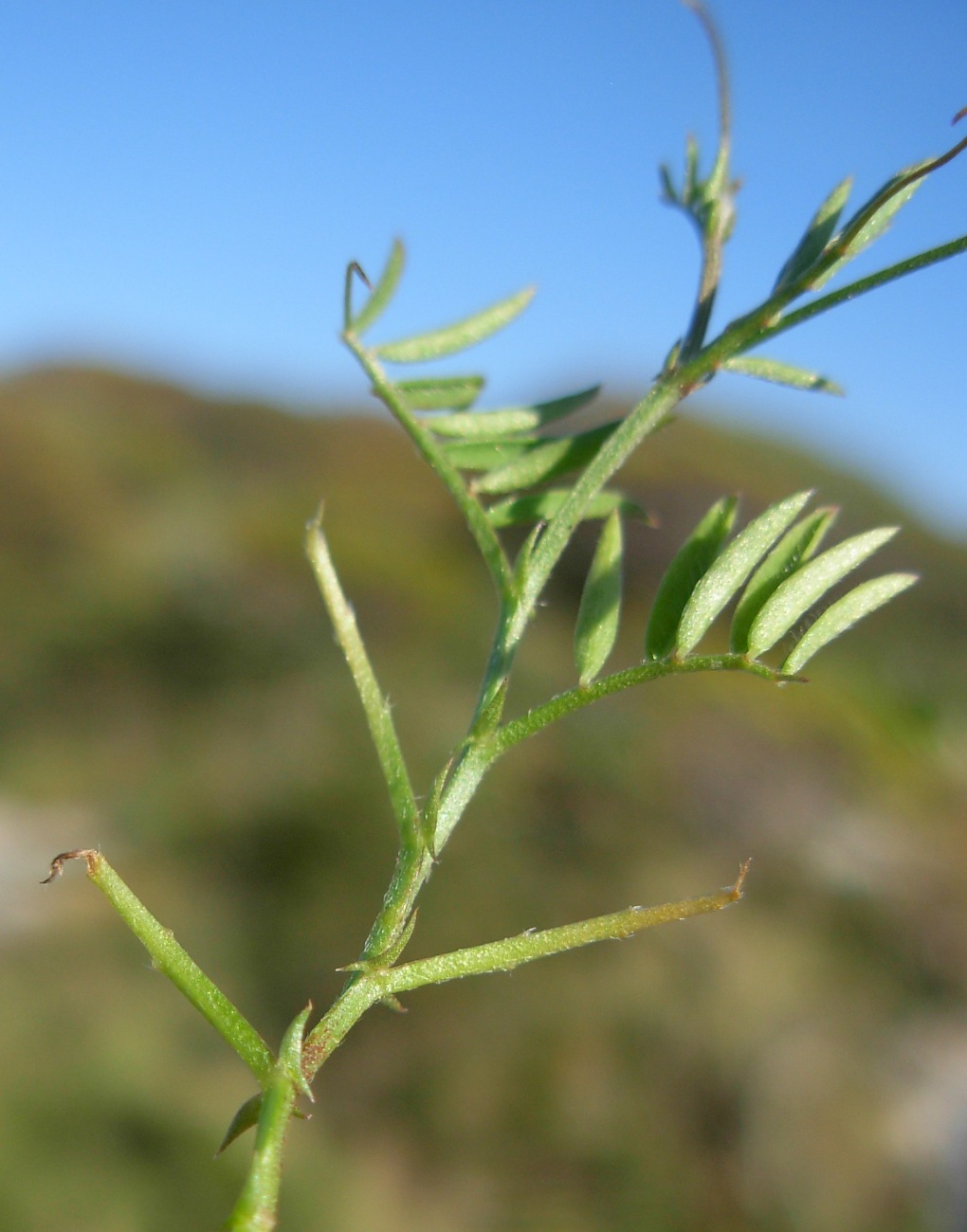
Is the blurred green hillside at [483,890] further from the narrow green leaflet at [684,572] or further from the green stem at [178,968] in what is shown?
the green stem at [178,968]

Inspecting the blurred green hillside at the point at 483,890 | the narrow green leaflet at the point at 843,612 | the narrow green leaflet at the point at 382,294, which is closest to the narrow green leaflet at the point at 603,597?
the narrow green leaflet at the point at 843,612

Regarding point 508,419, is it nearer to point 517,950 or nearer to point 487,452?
point 487,452

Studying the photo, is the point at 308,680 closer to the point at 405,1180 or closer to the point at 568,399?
the point at 405,1180

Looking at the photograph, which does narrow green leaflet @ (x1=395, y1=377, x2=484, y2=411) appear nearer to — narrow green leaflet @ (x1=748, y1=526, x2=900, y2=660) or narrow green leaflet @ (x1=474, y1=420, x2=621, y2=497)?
narrow green leaflet @ (x1=474, y1=420, x2=621, y2=497)

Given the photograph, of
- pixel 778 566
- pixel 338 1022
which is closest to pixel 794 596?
pixel 778 566

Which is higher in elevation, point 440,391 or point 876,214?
point 876,214
